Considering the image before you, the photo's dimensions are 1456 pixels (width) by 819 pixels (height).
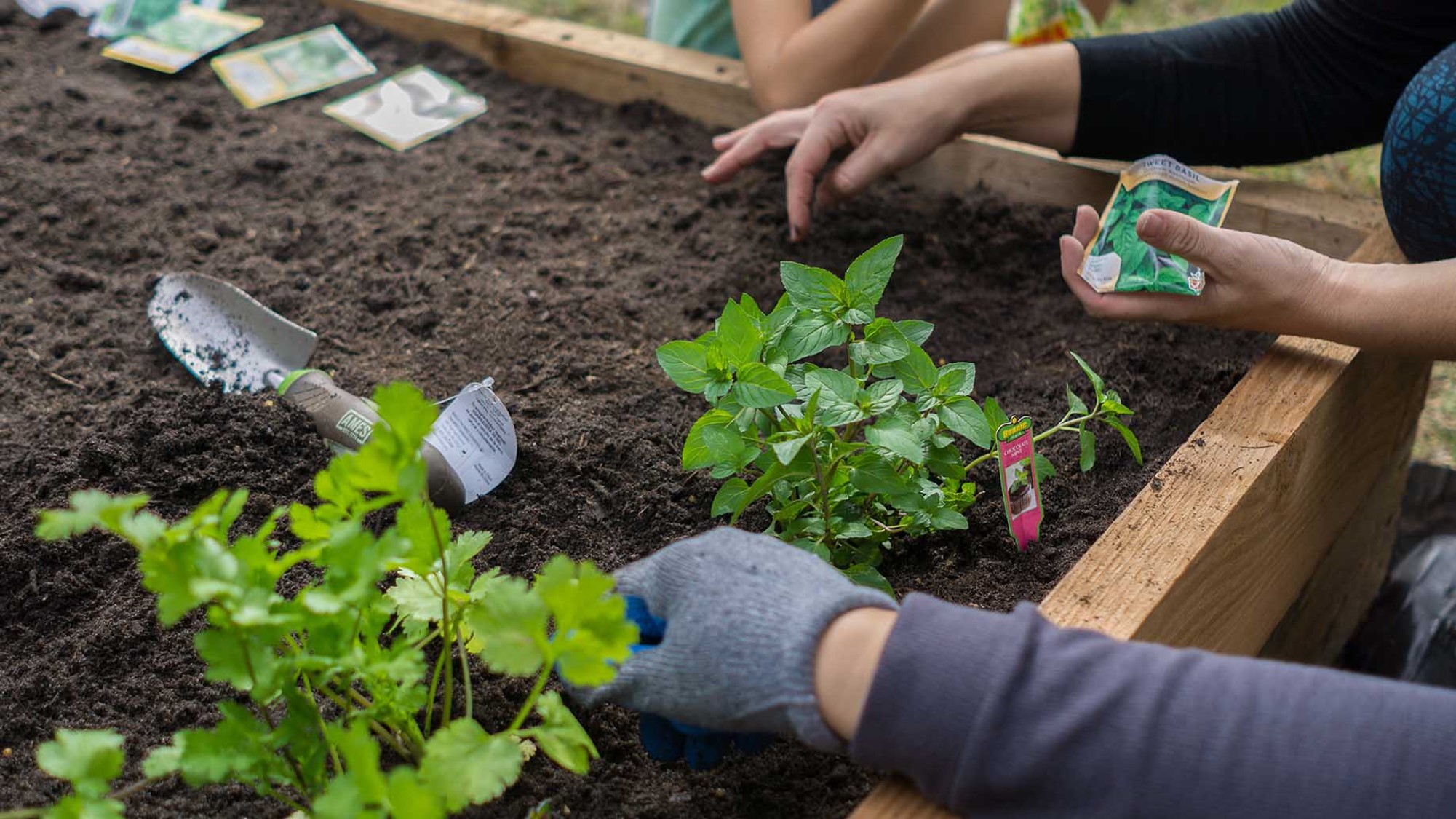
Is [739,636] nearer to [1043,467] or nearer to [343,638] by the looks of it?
[343,638]

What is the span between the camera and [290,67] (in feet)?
8.44

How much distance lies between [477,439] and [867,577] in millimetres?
542

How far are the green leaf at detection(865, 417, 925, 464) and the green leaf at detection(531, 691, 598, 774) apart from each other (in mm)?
373

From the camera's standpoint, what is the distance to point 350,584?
805 millimetres

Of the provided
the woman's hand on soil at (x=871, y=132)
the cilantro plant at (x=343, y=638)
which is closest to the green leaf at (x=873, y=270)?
the cilantro plant at (x=343, y=638)

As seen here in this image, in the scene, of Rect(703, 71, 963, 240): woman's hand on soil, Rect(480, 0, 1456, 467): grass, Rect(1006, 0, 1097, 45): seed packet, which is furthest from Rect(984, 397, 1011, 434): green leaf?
Rect(480, 0, 1456, 467): grass

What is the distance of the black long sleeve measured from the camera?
5.46 feet

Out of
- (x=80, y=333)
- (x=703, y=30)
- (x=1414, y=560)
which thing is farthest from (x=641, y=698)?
(x=703, y=30)

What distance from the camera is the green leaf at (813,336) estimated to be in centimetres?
114

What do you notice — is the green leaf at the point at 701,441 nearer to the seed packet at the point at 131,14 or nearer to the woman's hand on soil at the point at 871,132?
the woman's hand on soil at the point at 871,132

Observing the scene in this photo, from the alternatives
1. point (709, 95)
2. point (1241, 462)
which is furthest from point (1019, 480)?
point (709, 95)

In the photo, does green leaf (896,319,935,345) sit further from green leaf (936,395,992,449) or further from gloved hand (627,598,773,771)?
gloved hand (627,598,773,771)

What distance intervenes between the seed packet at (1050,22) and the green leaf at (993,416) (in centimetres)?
147

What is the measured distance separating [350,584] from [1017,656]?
1.61 feet
